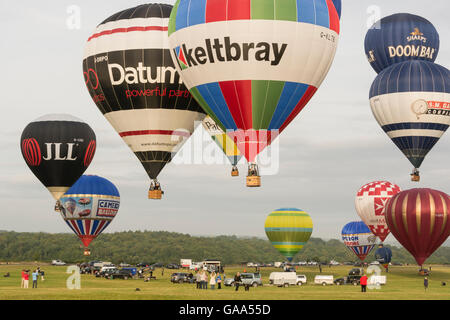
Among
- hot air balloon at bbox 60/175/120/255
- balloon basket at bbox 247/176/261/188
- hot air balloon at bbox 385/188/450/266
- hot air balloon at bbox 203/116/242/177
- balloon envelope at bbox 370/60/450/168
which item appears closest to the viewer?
balloon basket at bbox 247/176/261/188

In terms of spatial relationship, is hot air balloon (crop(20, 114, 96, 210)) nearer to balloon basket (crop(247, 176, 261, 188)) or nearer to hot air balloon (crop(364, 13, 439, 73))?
balloon basket (crop(247, 176, 261, 188))

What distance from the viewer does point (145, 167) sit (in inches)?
1741

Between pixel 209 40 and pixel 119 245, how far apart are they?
13838 cm

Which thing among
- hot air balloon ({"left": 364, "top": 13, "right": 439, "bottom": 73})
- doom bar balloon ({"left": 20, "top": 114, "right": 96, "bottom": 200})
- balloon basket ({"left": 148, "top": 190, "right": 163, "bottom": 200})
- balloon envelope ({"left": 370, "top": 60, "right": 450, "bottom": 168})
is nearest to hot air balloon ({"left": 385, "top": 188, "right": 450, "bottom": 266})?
balloon envelope ({"left": 370, "top": 60, "right": 450, "bottom": 168})

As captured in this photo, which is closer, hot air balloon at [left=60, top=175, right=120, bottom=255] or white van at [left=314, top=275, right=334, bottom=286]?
white van at [left=314, top=275, right=334, bottom=286]

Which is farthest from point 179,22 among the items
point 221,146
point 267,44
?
point 221,146

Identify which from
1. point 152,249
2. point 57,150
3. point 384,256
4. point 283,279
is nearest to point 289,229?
point 384,256

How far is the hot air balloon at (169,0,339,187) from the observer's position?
1391 inches

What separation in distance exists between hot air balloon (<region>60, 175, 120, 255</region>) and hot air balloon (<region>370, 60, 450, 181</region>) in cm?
2882

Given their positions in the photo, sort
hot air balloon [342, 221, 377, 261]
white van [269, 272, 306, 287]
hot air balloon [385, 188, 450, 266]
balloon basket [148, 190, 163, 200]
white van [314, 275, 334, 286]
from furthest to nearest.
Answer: hot air balloon [342, 221, 377, 261], hot air balloon [385, 188, 450, 266], white van [314, 275, 334, 286], white van [269, 272, 306, 287], balloon basket [148, 190, 163, 200]

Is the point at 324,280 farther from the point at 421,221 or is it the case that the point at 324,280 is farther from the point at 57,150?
the point at 57,150

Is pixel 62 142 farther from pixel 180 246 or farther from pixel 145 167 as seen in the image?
pixel 180 246

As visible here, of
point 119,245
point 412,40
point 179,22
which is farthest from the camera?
point 119,245

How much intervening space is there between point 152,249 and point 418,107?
11707 cm
